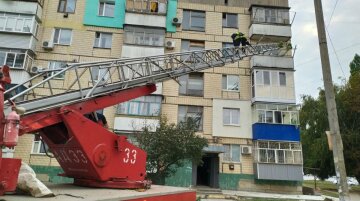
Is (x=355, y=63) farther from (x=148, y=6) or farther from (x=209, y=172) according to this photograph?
(x=148, y=6)

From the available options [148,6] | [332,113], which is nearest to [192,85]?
[148,6]

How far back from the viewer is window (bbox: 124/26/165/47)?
25.4 meters

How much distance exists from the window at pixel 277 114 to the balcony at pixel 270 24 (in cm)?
572

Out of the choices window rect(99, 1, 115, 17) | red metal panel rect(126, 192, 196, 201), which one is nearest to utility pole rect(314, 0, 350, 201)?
red metal panel rect(126, 192, 196, 201)

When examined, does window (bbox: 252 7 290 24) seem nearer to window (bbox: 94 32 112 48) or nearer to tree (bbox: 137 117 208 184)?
window (bbox: 94 32 112 48)

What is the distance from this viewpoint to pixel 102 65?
806 cm

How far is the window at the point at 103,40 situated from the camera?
2633 cm

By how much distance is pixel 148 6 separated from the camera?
26.4 meters

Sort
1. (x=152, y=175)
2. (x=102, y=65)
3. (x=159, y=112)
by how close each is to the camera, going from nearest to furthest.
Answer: (x=102, y=65), (x=152, y=175), (x=159, y=112)

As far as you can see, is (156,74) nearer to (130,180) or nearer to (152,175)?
(130,180)

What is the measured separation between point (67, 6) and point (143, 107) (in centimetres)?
1156

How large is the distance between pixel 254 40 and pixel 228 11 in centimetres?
372

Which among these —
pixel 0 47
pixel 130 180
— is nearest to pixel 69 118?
pixel 130 180

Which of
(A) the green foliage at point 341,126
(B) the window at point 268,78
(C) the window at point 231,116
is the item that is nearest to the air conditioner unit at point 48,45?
(C) the window at point 231,116
